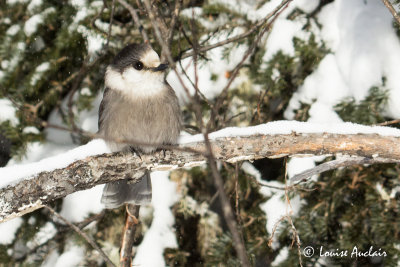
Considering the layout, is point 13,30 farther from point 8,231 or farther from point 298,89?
point 298,89

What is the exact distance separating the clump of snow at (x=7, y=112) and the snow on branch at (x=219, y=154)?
2.22 ft

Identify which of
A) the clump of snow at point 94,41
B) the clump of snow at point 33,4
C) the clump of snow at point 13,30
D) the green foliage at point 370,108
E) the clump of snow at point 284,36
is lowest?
the green foliage at point 370,108

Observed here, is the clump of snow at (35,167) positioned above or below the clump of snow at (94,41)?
below

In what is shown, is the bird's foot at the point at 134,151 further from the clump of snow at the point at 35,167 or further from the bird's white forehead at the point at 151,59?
the bird's white forehead at the point at 151,59

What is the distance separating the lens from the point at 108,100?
2.42 meters

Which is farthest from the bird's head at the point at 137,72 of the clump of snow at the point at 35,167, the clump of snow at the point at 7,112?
the clump of snow at the point at 7,112

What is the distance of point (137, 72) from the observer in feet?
7.72

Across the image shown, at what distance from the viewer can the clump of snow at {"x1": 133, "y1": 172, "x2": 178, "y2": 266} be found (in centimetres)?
258

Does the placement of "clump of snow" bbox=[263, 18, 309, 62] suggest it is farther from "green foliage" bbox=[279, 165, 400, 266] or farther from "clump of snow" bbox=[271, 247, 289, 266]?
"clump of snow" bbox=[271, 247, 289, 266]

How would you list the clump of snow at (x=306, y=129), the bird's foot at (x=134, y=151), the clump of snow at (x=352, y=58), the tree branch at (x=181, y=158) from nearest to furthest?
the tree branch at (x=181, y=158), the clump of snow at (x=306, y=129), the bird's foot at (x=134, y=151), the clump of snow at (x=352, y=58)

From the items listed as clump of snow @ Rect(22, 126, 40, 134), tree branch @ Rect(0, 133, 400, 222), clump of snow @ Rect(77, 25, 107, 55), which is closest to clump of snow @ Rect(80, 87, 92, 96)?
clump of snow @ Rect(77, 25, 107, 55)

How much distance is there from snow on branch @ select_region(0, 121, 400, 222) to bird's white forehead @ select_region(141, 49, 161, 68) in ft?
1.64

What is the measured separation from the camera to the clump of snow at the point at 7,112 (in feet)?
8.23

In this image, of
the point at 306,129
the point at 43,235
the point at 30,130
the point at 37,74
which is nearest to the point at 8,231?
the point at 43,235
